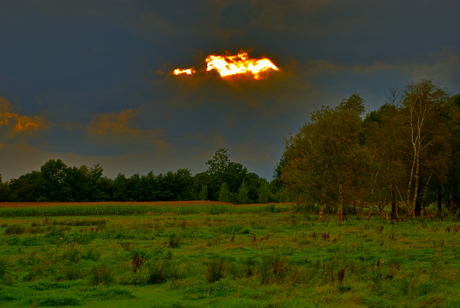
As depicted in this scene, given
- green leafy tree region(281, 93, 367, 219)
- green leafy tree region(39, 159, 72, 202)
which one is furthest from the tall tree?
green leafy tree region(39, 159, 72, 202)

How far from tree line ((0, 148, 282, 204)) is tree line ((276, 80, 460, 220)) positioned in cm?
4461

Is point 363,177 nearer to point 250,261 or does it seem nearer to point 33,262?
point 250,261

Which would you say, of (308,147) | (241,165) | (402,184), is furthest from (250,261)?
(241,165)

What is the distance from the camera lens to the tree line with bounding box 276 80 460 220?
119ft

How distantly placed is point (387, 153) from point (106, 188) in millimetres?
77255

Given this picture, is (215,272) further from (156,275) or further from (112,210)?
(112,210)

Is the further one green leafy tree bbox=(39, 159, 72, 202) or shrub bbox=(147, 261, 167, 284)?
green leafy tree bbox=(39, 159, 72, 202)

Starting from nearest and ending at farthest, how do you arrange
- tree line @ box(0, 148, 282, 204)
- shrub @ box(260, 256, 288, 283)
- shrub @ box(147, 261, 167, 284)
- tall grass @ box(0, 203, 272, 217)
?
shrub @ box(260, 256, 288, 283)
shrub @ box(147, 261, 167, 284)
tall grass @ box(0, 203, 272, 217)
tree line @ box(0, 148, 282, 204)

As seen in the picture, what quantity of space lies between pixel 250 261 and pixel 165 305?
18.8 feet

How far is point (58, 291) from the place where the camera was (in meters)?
9.65

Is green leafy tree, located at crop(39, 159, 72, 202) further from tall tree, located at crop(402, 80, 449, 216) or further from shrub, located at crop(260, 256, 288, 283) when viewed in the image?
shrub, located at crop(260, 256, 288, 283)

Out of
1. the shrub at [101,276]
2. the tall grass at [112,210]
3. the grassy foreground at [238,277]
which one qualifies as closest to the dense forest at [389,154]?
Answer: the grassy foreground at [238,277]

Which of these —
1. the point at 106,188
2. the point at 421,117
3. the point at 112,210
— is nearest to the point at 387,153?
the point at 421,117

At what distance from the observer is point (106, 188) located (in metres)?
95.3
